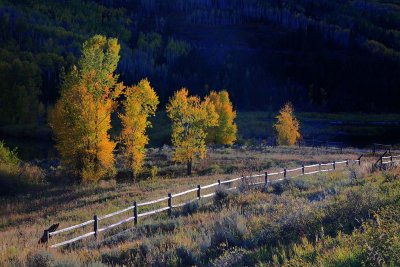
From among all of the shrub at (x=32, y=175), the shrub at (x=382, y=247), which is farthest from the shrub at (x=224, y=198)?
the shrub at (x=32, y=175)

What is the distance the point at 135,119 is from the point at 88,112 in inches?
183

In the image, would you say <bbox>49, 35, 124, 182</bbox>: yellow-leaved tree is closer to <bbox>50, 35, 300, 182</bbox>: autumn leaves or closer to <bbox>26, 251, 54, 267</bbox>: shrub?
<bbox>50, 35, 300, 182</bbox>: autumn leaves

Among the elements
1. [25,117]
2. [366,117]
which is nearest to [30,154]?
[25,117]

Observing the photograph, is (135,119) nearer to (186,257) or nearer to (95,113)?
(95,113)

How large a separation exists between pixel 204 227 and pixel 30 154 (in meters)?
63.6

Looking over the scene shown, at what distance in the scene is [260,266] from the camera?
6.78m

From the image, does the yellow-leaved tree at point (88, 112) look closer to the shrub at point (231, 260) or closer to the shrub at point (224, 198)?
the shrub at point (224, 198)

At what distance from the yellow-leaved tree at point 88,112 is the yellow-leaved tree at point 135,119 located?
2.17m

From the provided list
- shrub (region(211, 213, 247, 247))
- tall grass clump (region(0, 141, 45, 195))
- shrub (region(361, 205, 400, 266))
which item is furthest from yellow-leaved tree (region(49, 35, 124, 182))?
shrub (region(361, 205, 400, 266))

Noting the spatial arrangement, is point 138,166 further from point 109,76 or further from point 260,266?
point 260,266

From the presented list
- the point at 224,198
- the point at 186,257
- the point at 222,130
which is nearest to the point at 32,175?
the point at 224,198

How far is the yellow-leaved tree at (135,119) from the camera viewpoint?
36.2 meters

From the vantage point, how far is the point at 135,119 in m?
36.3

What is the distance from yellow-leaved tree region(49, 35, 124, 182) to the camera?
107ft
